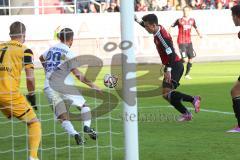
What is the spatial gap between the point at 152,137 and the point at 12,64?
297 centimetres

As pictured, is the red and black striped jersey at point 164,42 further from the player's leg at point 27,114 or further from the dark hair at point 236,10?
the player's leg at point 27,114

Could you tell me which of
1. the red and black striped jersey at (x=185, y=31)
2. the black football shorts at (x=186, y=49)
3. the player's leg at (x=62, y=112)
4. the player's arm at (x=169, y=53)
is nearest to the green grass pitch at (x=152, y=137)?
the player's leg at (x=62, y=112)

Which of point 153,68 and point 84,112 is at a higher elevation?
point 84,112

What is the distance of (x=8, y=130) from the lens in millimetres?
11938

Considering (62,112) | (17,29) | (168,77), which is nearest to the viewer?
(17,29)

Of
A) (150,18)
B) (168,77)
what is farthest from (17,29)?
(168,77)

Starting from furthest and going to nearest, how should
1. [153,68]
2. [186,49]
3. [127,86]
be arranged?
[153,68] → [186,49] → [127,86]

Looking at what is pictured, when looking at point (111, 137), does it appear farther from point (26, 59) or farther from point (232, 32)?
point (232, 32)

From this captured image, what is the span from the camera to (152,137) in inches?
422

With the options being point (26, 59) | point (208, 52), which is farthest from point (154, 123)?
point (208, 52)

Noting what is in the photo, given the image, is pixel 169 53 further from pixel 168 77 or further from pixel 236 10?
pixel 236 10

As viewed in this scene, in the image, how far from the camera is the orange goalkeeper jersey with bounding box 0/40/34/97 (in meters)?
8.73

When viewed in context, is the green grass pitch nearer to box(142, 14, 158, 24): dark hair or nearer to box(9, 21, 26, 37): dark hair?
box(9, 21, 26, 37): dark hair

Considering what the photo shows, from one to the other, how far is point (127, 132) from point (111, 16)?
23.0 meters
